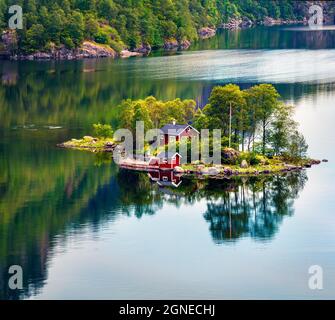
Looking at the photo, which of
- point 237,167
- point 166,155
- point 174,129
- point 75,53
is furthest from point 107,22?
point 237,167

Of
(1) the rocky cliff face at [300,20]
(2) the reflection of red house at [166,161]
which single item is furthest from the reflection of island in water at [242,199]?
(1) the rocky cliff face at [300,20]

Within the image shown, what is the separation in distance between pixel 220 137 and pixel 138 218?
34.3 feet

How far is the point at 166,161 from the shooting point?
5356 centimetres

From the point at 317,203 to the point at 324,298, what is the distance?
483 inches

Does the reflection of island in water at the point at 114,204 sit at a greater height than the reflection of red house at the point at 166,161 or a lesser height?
lesser

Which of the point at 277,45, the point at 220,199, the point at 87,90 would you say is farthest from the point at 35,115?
the point at 277,45

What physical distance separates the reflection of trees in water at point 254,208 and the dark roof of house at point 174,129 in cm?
599

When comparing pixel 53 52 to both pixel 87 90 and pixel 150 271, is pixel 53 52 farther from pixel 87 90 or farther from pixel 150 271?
pixel 150 271

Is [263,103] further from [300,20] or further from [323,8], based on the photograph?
[323,8]

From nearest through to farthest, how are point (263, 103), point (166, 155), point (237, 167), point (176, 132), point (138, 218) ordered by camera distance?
point (138, 218)
point (237, 167)
point (166, 155)
point (176, 132)
point (263, 103)

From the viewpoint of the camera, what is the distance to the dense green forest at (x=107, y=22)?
110250 mm

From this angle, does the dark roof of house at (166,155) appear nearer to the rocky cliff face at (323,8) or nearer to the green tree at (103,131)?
the green tree at (103,131)

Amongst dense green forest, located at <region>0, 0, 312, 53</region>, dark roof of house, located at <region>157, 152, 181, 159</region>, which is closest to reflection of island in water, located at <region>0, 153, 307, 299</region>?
dark roof of house, located at <region>157, 152, 181, 159</region>

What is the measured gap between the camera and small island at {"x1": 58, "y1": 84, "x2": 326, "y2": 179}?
5356 centimetres
